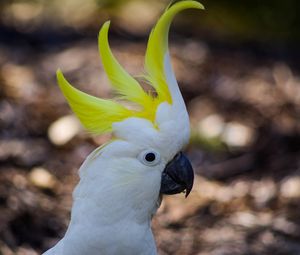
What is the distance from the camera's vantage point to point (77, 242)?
9.50 feet

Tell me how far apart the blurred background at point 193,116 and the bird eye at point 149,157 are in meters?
1.47

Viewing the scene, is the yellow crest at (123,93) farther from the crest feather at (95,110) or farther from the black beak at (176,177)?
the black beak at (176,177)

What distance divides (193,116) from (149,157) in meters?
2.80

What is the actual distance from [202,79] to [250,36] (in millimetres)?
940

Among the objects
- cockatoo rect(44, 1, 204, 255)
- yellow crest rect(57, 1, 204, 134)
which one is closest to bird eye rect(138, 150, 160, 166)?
cockatoo rect(44, 1, 204, 255)

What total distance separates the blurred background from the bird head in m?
1.44

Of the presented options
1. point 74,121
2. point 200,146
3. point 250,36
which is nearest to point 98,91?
point 74,121

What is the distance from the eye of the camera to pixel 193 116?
5.62 metres

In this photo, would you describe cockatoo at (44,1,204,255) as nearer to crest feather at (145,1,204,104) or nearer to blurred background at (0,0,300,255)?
crest feather at (145,1,204,104)

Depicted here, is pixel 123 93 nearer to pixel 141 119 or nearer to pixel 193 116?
pixel 141 119

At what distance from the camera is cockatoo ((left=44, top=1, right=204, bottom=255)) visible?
2.82 metres

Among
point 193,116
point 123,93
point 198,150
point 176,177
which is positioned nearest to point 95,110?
point 123,93

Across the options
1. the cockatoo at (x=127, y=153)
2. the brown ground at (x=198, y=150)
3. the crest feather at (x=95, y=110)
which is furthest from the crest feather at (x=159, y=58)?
the brown ground at (x=198, y=150)

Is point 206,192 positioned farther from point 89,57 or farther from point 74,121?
point 89,57
